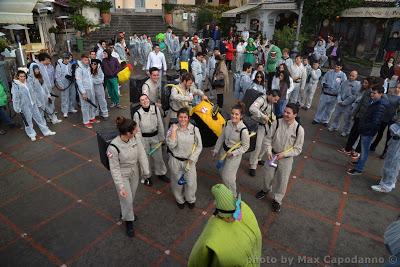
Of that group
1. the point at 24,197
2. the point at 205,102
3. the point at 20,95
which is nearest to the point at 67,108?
the point at 20,95

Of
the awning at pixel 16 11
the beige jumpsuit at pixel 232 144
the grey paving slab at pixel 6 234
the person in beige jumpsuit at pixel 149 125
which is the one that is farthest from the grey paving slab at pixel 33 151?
the awning at pixel 16 11

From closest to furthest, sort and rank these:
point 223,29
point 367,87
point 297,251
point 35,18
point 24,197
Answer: point 297,251 → point 24,197 → point 367,87 → point 35,18 → point 223,29

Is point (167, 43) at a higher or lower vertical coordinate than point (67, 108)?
higher

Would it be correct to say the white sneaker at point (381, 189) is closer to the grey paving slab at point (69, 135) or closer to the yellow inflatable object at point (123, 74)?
the grey paving slab at point (69, 135)

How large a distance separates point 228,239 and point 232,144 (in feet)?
8.95

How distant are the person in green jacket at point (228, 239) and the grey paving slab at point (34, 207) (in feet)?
12.0

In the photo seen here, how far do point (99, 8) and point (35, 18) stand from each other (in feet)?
22.2

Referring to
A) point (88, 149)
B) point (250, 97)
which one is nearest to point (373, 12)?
point (250, 97)

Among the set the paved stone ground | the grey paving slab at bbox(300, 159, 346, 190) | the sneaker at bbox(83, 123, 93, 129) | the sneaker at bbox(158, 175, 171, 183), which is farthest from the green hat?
the sneaker at bbox(83, 123, 93, 129)

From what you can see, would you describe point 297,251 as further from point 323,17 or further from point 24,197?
point 323,17

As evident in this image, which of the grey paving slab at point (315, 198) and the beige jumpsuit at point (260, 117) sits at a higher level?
the beige jumpsuit at point (260, 117)

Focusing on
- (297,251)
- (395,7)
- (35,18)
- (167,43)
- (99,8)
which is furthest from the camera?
(99,8)

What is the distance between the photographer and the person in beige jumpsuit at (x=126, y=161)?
4.09 metres

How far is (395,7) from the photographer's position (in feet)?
43.1
